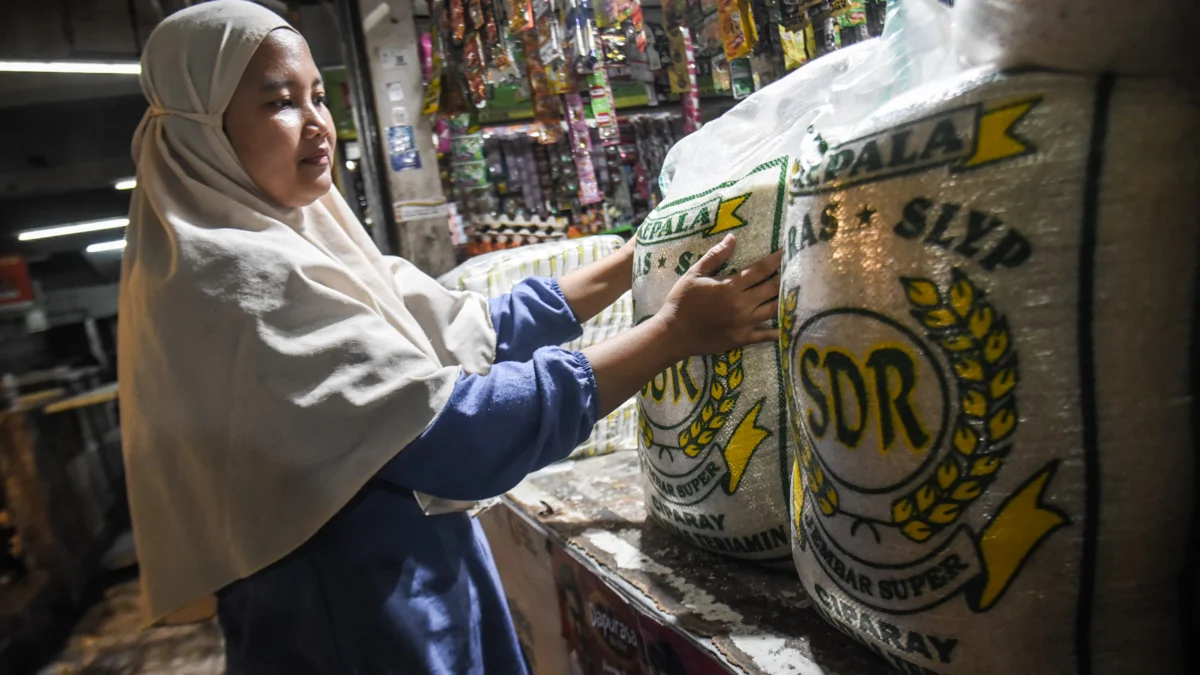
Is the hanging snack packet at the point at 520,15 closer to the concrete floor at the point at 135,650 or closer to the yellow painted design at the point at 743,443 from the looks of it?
the yellow painted design at the point at 743,443

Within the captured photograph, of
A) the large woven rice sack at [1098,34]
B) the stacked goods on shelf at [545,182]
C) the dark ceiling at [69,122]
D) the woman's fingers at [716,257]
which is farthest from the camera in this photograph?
the dark ceiling at [69,122]

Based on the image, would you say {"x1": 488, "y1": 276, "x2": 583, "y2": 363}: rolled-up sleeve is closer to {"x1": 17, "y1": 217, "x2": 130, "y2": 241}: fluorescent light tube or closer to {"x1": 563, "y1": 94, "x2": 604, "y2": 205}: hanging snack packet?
{"x1": 563, "y1": 94, "x2": 604, "y2": 205}: hanging snack packet

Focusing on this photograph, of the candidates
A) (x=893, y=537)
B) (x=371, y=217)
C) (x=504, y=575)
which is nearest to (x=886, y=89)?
(x=893, y=537)

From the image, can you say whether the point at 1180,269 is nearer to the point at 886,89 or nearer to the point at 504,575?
the point at 886,89

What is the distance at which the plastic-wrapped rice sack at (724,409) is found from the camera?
2.71 feet

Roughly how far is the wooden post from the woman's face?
1.31 m

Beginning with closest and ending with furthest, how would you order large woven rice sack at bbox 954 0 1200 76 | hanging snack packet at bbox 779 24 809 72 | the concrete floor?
large woven rice sack at bbox 954 0 1200 76, hanging snack packet at bbox 779 24 809 72, the concrete floor

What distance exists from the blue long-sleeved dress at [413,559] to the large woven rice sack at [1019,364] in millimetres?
369

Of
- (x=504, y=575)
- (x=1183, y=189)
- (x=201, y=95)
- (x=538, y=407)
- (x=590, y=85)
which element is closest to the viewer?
(x=1183, y=189)

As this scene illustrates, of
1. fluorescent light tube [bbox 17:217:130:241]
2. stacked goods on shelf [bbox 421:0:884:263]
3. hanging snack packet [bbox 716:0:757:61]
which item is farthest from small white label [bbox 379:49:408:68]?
fluorescent light tube [bbox 17:217:130:241]

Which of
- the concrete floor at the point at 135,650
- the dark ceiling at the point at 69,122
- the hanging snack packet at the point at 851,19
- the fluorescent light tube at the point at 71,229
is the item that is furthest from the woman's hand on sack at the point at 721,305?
the fluorescent light tube at the point at 71,229

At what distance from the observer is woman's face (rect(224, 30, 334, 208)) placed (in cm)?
94

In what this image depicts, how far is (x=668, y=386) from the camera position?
967 mm

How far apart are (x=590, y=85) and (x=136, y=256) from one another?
1.57 m
